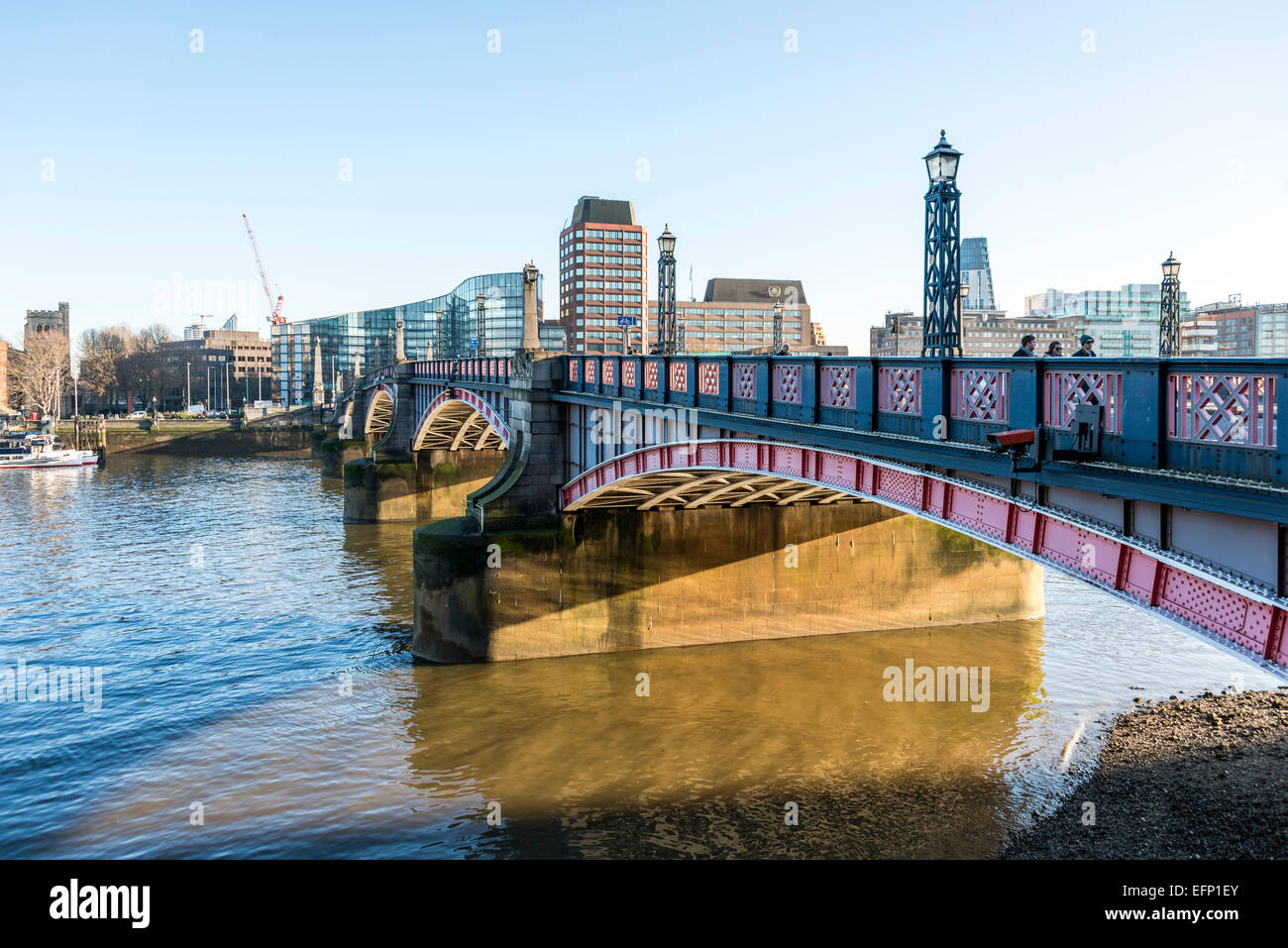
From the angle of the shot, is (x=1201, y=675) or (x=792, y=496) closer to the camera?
(x=1201, y=675)

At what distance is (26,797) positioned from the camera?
17.2 metres

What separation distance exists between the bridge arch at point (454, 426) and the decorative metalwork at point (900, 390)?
2881cm

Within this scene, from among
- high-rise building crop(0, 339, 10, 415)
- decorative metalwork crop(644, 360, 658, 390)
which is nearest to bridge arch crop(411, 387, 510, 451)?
decorative metalwork crop(644, 360, 658, 390)

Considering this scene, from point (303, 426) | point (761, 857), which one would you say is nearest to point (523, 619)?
point (761, 857)

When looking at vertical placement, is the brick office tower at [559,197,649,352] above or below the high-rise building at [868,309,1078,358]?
above

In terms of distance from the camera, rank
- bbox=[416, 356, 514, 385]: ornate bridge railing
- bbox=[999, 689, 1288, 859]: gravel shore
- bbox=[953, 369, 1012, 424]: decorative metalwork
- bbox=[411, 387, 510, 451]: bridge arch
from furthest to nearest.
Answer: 1. bbox=[411, 387, 510, 451]: bridge arch
2. bbox=[416, 356, 514, 385]: ornate bridge railing
3. bbox=[999, 689, 1288, 859]: gravel shore
4. bbox=[953, 369, 1012, 424]: decorative metalwork

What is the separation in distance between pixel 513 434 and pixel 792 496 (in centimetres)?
864

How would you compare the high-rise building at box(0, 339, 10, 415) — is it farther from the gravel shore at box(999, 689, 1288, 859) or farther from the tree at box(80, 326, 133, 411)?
the gravel shore at box(999, 689, 1288, 859)

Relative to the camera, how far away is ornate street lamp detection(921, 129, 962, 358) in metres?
13.7

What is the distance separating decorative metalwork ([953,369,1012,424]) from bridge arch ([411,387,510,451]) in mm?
30525

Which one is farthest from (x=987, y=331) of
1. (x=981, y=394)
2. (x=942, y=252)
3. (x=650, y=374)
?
(x=981, y=394)
